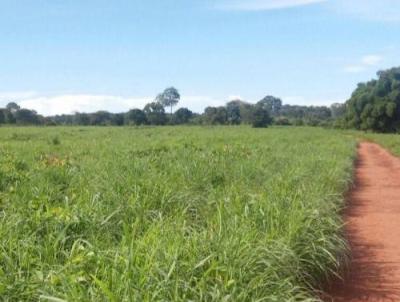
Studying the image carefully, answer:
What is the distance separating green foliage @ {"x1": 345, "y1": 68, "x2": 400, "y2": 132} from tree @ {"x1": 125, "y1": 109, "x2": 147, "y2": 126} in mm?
28978

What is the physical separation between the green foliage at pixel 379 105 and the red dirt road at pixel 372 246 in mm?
46305

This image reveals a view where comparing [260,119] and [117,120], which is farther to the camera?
[117,120]

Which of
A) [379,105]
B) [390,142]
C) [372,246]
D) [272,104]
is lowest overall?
[390,142]

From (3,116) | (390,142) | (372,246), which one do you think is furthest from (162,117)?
(372,246)

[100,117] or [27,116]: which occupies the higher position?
[27,116]

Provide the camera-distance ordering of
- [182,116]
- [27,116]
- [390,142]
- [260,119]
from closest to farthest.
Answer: [390,142]
[260,119]
[27,116]
[182,116]

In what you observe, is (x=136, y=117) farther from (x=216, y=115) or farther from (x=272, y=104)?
(x=272, y=104)

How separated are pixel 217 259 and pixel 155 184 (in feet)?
8.95

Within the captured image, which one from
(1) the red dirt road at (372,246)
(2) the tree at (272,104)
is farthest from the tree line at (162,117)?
(1) the red dirt road at (372,246)

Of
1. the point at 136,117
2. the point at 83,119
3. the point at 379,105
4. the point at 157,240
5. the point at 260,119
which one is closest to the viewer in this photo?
the point at 157,240

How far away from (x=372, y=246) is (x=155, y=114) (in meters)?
73.5

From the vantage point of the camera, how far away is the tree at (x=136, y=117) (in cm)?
7743

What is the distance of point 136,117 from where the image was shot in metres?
77.7

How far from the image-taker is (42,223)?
5.02m
